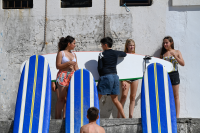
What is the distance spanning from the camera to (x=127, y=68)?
425 cm

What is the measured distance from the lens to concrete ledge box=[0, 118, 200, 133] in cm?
331

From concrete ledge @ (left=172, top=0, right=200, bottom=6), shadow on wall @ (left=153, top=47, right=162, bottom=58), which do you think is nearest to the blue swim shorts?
shadow on wall @ (left=153, top=47, right=162, bottom=58)

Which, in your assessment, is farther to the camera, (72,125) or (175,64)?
(175,64)

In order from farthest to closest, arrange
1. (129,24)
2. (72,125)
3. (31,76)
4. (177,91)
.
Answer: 1. (129,24)
2. (177,91)
3. (31,76)
4. (72,125)

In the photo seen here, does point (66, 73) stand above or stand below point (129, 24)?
below

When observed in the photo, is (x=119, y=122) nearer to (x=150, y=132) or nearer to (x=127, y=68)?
(x=150, y=132)

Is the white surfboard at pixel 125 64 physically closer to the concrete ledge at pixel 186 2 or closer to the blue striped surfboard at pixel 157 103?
the blue striped surfboard at pixel 157 103

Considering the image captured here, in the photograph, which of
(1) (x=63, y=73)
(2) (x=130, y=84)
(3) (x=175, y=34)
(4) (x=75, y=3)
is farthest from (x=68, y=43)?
(3) (x=175, y=34)

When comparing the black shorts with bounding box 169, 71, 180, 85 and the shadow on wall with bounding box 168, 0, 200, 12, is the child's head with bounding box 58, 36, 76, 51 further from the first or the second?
the shadow on wall with bounding box 168, 0, 200, 12

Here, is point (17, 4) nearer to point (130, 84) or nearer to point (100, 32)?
point (100, 32)

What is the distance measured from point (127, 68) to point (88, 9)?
1325 mm

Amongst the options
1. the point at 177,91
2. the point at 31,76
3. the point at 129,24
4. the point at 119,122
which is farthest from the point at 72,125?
the point at 129,24

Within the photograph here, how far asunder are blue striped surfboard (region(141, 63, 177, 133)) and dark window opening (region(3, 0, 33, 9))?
2.61 metres

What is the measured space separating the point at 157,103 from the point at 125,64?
1.02 m
